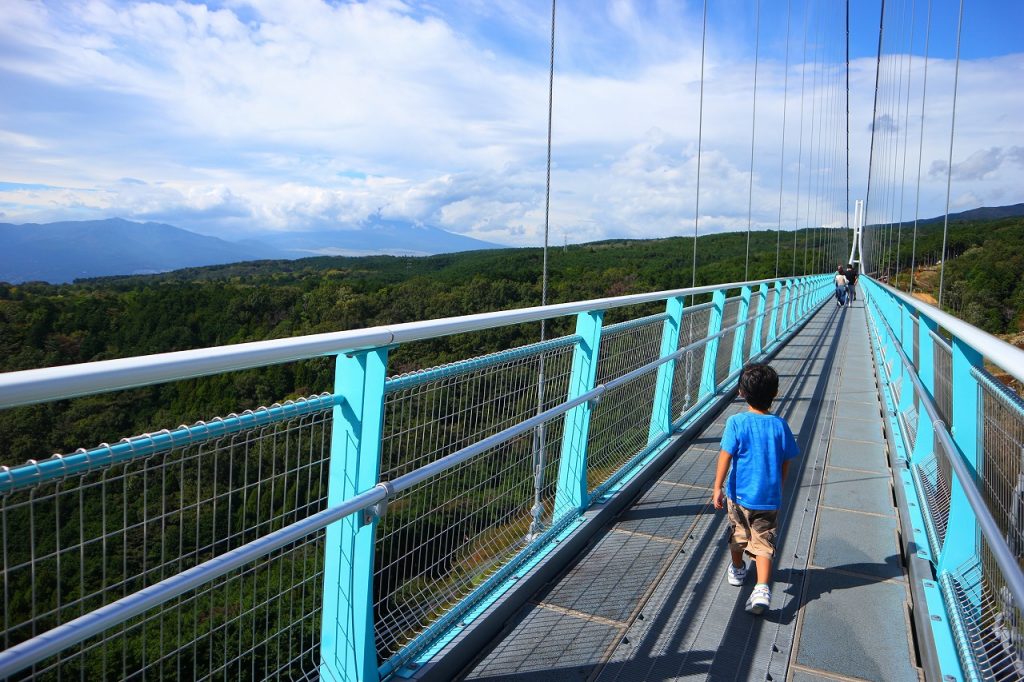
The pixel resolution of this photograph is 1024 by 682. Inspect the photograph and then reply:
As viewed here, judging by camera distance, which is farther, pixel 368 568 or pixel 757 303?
pixel 757 303

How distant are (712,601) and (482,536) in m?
0.99

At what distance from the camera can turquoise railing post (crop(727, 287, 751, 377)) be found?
916cm

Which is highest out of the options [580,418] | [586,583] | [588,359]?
[588,359]

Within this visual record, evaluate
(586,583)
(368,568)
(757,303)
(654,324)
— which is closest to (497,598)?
(586,583)

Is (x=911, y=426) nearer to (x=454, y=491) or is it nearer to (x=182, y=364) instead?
(x=454, y=491)

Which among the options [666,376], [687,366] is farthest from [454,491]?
[687,366]

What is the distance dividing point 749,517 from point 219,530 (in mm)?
2164

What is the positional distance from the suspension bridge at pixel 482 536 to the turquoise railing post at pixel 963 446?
0.04 ft

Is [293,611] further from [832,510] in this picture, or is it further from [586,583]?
[832,510]

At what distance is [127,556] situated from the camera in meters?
1.56

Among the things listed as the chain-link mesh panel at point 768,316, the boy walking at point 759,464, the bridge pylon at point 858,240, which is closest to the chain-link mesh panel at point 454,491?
the boy walking at point 759,464

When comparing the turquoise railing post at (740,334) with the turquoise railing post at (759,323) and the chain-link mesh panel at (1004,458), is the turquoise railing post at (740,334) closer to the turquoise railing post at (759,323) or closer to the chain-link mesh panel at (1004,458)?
the turquoise railing post at (759,323)

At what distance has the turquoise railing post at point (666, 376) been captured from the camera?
5.70 m

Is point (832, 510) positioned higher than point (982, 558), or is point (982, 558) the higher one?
point (982, 558)
